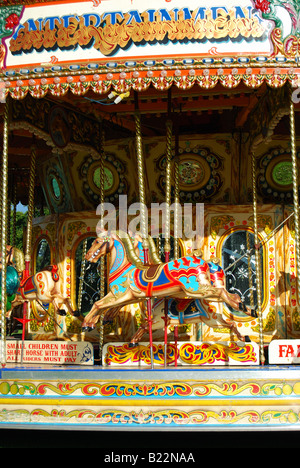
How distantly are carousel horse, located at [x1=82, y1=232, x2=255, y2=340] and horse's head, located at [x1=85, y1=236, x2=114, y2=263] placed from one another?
18 cm

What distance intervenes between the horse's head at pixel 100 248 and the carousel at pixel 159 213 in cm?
2

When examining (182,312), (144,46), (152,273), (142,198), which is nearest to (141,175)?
(142,198)

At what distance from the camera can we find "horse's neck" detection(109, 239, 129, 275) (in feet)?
28.0

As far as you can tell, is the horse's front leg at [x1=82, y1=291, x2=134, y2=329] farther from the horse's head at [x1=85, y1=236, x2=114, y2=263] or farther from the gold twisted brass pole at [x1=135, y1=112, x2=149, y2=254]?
the gold twisted brass pole at [x1=135, y1=112, x2=149, y2=254]

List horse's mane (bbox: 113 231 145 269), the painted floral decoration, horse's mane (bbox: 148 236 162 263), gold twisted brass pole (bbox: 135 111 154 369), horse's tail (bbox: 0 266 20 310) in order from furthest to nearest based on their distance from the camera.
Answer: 1. horse's tail (bbox: 0 266 20 310)
2. horse's mane (bbox: 148 236 162 263)
3. horse's mane (bbox: 113 231 145 269)
4. gold twisted brass pole (bbox: 135 111 154 369)
5. the painted floral decoration

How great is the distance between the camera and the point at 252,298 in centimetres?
1050

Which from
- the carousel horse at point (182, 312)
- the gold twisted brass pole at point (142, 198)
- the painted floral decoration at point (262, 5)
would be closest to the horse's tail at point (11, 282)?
the carousel horse at point (182, 312)

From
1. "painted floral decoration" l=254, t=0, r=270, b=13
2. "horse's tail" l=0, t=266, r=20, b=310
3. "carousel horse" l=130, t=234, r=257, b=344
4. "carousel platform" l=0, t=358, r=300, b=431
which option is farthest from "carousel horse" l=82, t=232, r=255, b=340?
"painted floral decoration" l=254, t=0, r=270, b=13

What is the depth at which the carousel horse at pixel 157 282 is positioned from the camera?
8211mm

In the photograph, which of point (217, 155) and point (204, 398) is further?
point (217, 155)

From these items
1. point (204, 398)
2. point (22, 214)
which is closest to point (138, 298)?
point (204, 398)

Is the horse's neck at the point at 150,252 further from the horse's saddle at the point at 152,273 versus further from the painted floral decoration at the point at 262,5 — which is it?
the painted floral decoration at the point at 262,5
